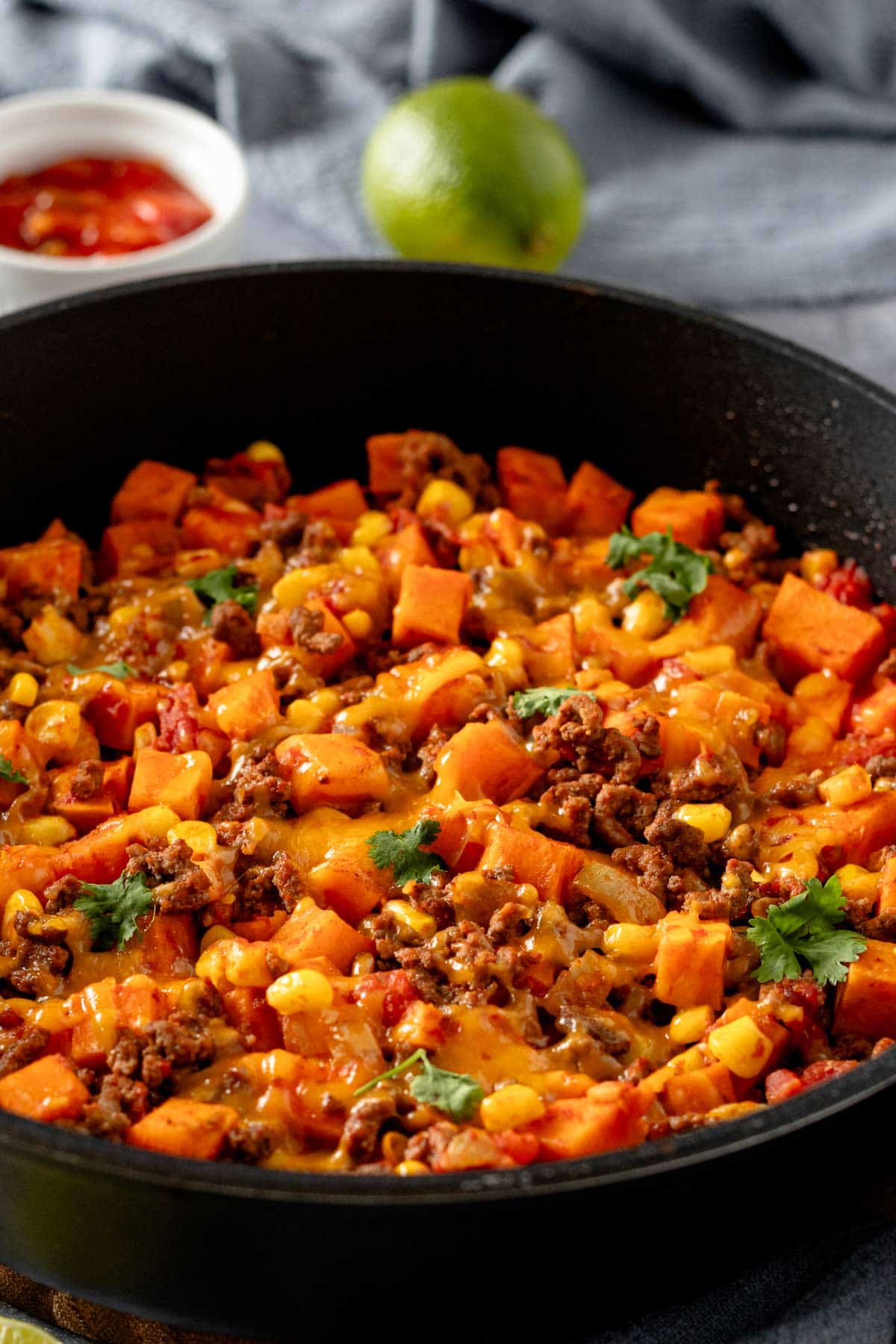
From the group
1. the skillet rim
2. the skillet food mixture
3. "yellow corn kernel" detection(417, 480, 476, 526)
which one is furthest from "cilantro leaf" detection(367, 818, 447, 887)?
"yellow corn kernel" detection(417, 480, 476, 526)

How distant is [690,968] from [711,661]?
1.01 metres

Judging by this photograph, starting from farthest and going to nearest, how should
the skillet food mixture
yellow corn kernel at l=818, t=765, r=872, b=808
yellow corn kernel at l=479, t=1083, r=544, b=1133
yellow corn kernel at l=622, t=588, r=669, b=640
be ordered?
1. yellow corn kernel at l=622, t=588, r=669, b=640
2. yellow corn kernel at l=818, t=765, r=872, b=808
3. the skillet food mixture
4. yellow corn kernel at l=479, t=1083, r=544, b=1133

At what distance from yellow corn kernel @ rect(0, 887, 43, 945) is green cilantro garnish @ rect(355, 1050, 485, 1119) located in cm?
82

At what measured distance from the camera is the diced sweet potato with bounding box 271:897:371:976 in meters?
3.28

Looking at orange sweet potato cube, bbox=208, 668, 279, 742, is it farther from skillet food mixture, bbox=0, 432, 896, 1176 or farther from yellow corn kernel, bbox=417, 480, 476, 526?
yellow corn kernel, bbox=417, 480, 476, 526

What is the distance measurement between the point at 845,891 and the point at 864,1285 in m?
0.80

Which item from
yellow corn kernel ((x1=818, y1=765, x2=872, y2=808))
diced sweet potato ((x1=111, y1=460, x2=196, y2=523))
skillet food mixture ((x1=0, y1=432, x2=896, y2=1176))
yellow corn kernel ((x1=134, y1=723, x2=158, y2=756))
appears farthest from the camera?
diced sweet potato ((x1=111, y1=460, x2=196, y2=523))

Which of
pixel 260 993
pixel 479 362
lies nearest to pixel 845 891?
pixel 260 993

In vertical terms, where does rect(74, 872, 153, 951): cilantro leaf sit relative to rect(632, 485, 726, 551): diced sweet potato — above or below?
below

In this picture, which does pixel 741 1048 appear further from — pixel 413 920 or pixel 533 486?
pixel 533 486

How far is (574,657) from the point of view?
13.5 feet

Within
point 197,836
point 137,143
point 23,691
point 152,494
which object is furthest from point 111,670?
point 137,143

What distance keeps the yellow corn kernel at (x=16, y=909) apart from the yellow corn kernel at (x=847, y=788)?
5.81 ft

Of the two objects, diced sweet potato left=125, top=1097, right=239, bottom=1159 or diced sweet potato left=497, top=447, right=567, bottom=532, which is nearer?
diced sweet potato left=125, top=1097, right=239, bottom=1159
